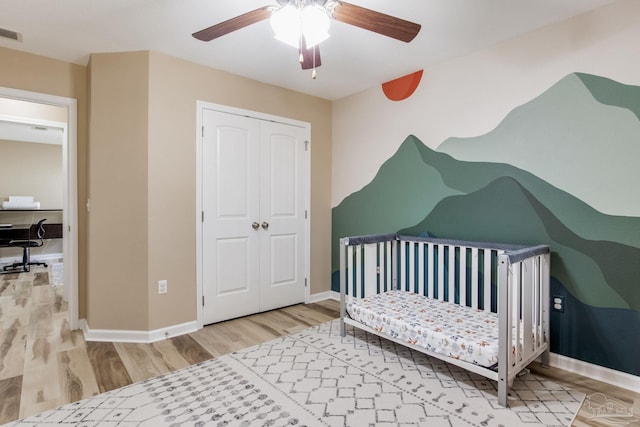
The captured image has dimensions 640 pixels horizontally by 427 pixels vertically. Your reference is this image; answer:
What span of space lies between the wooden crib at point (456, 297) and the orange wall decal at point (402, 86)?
140 centimetres

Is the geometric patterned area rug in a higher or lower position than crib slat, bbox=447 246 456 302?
lower

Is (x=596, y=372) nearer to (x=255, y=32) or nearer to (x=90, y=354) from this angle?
(x=255, y=32)

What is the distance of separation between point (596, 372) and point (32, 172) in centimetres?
902

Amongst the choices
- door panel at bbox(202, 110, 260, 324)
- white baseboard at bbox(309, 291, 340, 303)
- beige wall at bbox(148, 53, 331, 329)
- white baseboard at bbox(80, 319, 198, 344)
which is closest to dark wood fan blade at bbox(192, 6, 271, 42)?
beige wall at bbox(148, 53, 331, 329)

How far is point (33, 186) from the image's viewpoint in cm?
669

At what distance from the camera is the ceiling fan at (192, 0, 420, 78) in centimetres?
161

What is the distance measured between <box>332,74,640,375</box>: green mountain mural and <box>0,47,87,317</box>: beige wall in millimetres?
3110

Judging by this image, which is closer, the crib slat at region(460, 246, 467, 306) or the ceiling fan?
the ceiling fan

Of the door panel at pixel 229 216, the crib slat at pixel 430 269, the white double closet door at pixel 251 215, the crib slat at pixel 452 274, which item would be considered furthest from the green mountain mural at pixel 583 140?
the door panel at pixel 229 216

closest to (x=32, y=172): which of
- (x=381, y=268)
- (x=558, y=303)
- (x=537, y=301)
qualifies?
(x=381, y=268)

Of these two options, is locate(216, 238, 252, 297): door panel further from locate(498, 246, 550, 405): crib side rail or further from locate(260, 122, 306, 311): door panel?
locate(498, 246, 550, 405): crib side rail

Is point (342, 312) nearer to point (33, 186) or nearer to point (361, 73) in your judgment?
point (361, 73)

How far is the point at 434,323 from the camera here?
2.27 meters

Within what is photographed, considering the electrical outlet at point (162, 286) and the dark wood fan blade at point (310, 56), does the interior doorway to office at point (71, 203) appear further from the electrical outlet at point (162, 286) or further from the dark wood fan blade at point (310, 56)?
the dark wood fan blade at point (310, 56)
